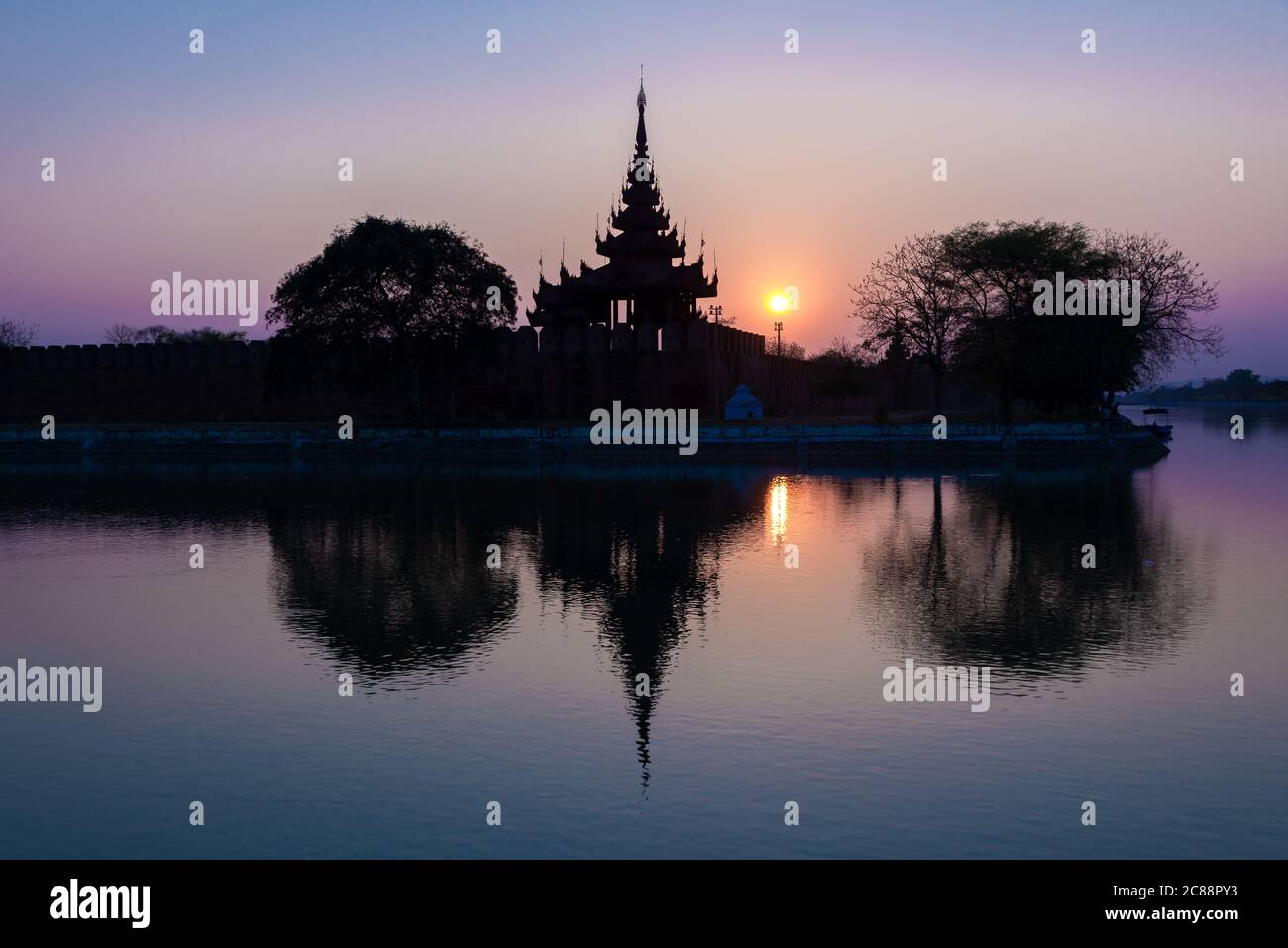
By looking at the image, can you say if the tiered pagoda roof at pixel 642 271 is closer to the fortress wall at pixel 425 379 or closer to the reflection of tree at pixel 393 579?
the fortress wall at pixel 425 379

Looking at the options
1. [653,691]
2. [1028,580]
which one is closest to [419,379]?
[1028,580]

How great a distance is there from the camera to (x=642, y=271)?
217 feet

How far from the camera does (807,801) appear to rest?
25.4 ft

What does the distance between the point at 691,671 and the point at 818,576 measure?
629cm

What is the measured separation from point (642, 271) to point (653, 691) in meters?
56.8

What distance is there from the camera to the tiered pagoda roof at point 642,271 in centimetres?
6569

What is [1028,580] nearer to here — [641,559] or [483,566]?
[641,559]

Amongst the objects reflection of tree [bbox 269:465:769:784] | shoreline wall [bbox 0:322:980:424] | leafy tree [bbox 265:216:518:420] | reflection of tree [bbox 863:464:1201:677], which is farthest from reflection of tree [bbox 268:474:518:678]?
shoreline wall [bbox 0:322:980:424]

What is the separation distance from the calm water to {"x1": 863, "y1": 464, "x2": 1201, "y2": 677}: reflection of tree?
92mm

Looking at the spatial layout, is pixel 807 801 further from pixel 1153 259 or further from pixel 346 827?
pixel 1153 259

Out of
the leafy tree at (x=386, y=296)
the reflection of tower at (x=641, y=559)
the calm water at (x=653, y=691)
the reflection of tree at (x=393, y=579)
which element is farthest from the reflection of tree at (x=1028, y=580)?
the leafy tree at (x=386, y=296)

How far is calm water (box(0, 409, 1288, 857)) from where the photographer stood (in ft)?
24.3

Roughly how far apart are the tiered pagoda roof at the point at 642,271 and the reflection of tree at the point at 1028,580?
37.7 metres
